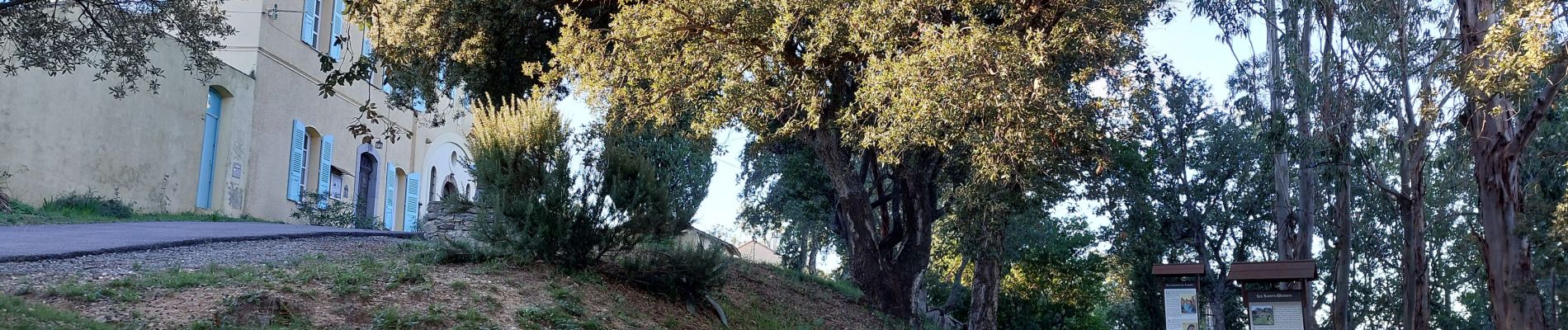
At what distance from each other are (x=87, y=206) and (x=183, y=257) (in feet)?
22.4

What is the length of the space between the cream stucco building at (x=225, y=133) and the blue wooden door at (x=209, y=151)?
0.07 feet

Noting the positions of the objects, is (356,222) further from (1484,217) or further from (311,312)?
(1484,217)

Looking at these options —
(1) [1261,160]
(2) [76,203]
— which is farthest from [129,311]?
(1) [1261,160]

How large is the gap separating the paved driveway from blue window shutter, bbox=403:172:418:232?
820 centimetres

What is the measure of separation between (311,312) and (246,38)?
12600mm

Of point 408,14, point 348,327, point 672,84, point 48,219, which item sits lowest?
point 348,327

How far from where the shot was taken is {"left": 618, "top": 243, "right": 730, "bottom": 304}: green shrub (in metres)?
11.7

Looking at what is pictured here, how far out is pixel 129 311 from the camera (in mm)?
7918

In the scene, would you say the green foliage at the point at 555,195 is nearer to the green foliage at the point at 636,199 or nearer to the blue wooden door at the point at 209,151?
the green foliage at the point at 636,199

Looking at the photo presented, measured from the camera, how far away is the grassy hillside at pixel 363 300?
26.0ft

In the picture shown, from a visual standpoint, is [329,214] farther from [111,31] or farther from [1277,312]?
[1277,312]

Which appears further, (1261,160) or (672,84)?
(1261,160)

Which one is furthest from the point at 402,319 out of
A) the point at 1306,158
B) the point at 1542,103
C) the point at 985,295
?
the point at 1306,158

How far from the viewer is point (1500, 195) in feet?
45.1
